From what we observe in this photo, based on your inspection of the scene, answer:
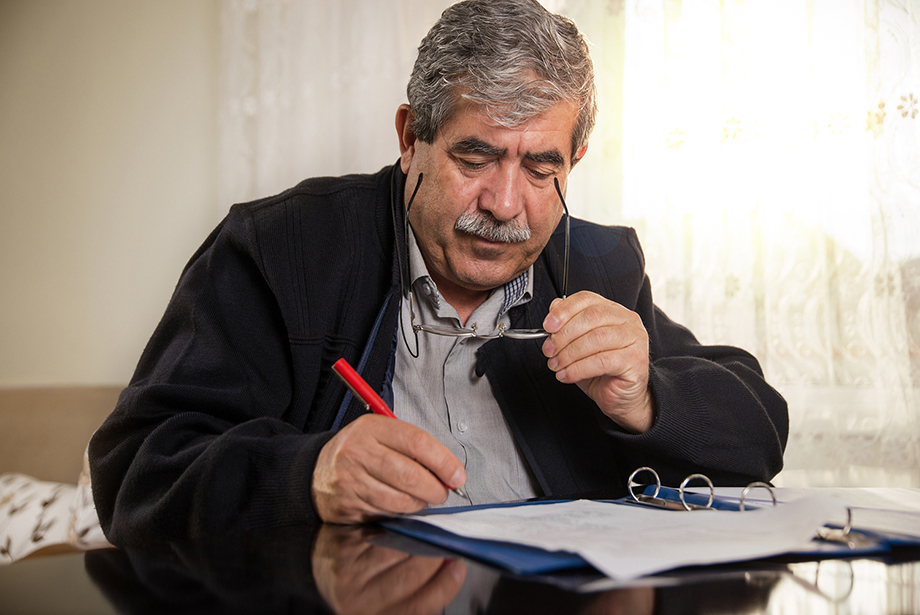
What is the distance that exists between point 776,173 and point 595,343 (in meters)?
1.64

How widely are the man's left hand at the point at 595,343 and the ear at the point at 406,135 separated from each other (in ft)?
1.85

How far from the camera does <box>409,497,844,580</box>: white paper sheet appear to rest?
0.46 m

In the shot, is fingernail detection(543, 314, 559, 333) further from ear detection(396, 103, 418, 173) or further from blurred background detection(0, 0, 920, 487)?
blurred background detection(0, 0, 920, 487)

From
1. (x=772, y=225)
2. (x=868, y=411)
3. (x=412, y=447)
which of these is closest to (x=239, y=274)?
(x=412, y=447)

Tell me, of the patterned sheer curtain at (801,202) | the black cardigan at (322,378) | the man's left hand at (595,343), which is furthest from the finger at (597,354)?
the patterned sheer curtain at (801,202)

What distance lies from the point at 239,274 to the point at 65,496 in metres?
1.16

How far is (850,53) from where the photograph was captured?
2170 millimetres

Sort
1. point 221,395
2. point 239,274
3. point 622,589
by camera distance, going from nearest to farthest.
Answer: point 622,589 → point 221,395 → point 239,274

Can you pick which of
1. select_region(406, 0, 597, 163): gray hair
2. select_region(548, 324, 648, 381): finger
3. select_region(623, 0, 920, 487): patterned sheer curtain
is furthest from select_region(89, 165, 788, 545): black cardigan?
select_region(623, 0, 920, 487): patterned sheer curtain

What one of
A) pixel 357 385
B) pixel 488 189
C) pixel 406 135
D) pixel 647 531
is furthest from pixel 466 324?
pixel 647 531

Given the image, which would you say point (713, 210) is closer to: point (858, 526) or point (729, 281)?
point (729, 281)

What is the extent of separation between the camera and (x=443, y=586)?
1.44 feet

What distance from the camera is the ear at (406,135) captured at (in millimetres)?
1353

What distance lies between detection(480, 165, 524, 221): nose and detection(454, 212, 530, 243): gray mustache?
0.04ft
